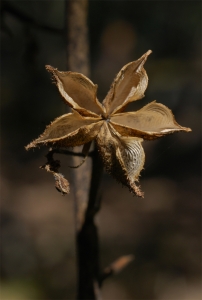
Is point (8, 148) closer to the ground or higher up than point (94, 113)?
closer to the ground

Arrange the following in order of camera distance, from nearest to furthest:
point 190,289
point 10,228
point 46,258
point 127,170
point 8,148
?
point 127,170, point 190,289, point 46,258, point 10,228, point 8,148

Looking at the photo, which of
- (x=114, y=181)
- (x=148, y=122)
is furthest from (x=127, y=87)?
(x=114, y=181)

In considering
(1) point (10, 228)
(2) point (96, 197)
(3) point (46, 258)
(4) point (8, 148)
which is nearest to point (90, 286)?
(2) point (96, 197)

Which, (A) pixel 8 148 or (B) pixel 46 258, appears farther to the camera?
(A) pixel 8 148

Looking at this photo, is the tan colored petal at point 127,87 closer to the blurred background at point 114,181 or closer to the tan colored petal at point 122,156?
the tan colored petal at point 122,156

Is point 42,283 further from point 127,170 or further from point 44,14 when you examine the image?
point 44,14

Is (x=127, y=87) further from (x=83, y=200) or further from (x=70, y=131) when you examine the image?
(x=83, y=200)
